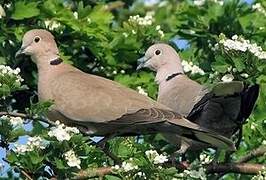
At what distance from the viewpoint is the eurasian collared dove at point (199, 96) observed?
15.5 feet

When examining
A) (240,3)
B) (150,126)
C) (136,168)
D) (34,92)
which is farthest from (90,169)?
(240,3)

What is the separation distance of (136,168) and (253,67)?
2.38 feet

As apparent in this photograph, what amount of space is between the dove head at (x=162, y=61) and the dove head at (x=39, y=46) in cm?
88

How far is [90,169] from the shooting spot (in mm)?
4375

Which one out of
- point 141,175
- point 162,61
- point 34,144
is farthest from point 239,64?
point 162,61

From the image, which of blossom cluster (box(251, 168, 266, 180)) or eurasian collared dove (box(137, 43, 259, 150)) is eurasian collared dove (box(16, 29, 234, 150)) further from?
blossom cluster (box(251, 168, 266, 180))

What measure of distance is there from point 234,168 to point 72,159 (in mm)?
800

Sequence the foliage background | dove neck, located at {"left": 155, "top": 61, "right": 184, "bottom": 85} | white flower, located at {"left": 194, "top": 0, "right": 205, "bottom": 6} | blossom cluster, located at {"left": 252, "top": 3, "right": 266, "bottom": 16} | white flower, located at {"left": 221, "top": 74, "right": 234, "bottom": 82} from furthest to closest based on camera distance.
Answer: white flower, located at {"left": 194, "top": 0, "right": 205, "bottom": 6}
blossom cluster, located at {"left": 252, "top": 3, "right": 266, "bottom": 16}
dove neck, located at {"left": 155, "top": 61, "right": 184, "bottom": 85}
the foliage background
white flower, located at {"left": 221, "top": 74, "right": 234, "bottom": 82}

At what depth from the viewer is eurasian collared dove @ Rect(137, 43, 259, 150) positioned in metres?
4.73

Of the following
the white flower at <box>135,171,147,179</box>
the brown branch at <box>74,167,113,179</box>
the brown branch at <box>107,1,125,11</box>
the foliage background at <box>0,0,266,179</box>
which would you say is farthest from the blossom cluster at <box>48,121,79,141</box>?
the brown branch at <box>107,1,125,11</box>

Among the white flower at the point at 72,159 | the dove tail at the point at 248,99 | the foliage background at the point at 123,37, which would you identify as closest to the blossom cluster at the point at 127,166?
the white flower at the point at 72,159

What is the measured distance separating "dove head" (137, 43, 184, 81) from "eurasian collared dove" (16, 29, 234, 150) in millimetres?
1149

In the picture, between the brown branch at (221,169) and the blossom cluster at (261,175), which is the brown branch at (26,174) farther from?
the blossom cluster at (261,175)

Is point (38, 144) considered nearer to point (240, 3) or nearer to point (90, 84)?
point (90, 84)
